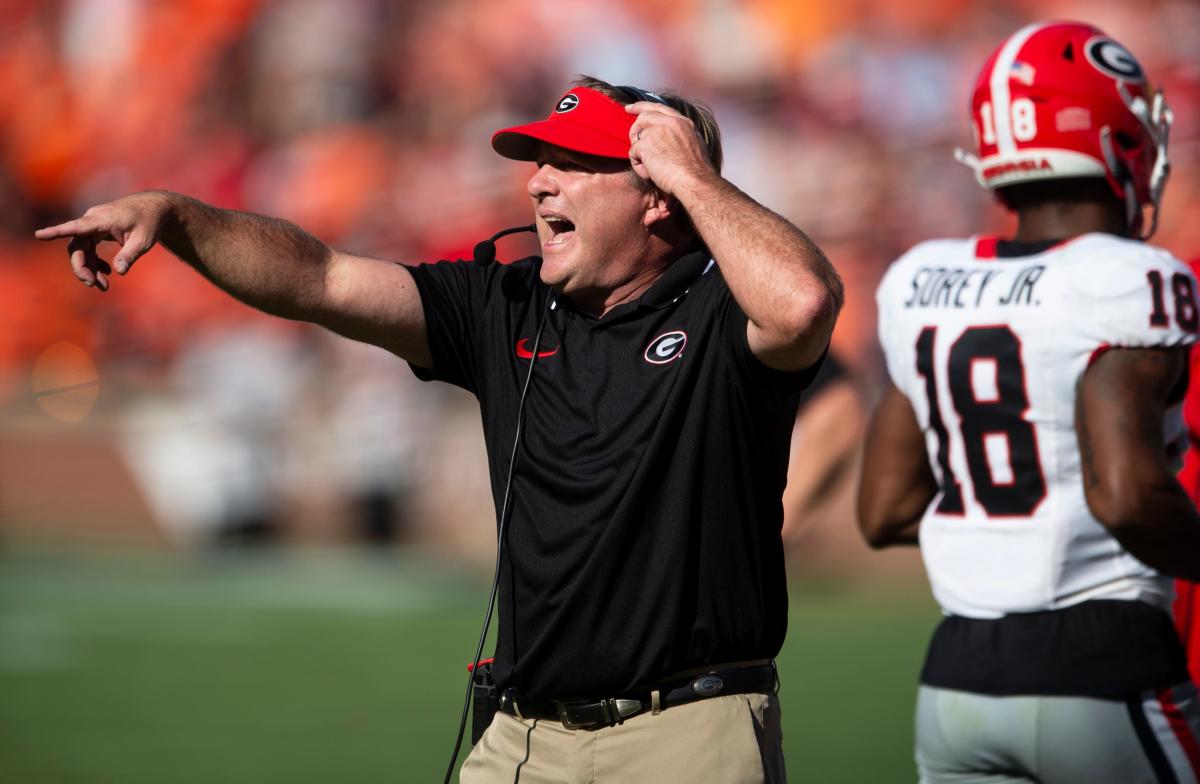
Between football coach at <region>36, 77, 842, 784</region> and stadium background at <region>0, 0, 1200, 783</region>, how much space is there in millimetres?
3549

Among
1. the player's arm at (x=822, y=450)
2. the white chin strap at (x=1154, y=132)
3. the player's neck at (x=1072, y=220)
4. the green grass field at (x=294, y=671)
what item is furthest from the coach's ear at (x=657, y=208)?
the green grass field at (x=294, y=671)

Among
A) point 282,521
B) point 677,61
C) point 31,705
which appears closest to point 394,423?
point 282,521

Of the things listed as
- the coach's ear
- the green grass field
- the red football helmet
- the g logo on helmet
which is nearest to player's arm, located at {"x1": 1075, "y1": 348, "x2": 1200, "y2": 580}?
the red football helmet

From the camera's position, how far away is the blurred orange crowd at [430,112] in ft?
39.7

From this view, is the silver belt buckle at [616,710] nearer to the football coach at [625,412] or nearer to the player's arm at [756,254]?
the football coach at [625,412]

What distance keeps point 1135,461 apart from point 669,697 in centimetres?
93

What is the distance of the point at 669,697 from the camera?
278 cm

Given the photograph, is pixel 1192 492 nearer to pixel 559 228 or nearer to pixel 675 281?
pixel 675 281

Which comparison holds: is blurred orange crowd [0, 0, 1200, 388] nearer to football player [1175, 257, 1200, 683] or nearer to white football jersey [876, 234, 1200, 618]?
football player [1175, 257, 1200, 683]

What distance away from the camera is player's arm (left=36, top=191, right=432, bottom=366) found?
2889mm

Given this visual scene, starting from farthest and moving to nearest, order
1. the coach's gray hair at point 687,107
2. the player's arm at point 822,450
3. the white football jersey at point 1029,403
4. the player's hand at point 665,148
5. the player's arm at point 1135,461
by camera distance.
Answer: the player's arm at point 822,450 → the coach's gray hair at point 687,107 → the player's hand at point 665,148 → the white football jersey at point 1029,403 → the player's arm at point 1135,461

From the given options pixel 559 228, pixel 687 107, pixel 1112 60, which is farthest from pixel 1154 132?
pixel 559 228

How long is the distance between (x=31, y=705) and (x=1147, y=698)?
6648 millimetres

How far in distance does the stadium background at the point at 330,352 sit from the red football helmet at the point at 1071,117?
366 cm
